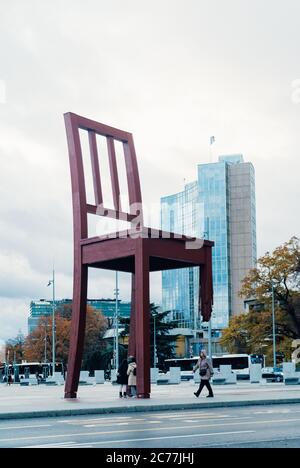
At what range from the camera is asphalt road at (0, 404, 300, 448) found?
833 centimetres

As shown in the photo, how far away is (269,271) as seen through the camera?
5181 centimetres

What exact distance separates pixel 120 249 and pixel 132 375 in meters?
3.21

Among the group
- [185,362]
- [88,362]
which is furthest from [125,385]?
[88,362]

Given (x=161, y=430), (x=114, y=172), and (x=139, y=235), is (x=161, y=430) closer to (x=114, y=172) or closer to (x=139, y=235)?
(x=139, y=235)

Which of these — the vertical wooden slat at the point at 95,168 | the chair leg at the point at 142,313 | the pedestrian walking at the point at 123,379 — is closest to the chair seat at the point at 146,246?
the chair leg at the point at 142,313

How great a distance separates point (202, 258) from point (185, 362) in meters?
48.8

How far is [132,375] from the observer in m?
17.5

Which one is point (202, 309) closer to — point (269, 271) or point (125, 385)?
point (125, 385)

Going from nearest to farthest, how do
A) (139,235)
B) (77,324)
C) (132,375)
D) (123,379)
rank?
(139,235) < (77,324) < (132,375) < (123,379)

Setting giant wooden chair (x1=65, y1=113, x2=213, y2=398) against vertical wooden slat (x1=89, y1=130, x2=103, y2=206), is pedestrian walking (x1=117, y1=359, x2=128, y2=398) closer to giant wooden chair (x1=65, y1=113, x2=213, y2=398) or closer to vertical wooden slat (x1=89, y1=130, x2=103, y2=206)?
giant wooden chair (x1=65, y1=113, x2=213, y2=398)

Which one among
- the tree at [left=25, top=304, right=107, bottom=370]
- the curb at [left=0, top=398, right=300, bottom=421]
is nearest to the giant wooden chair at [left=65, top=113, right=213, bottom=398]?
the curb at [left=0, top=398, right=300, bottom=421]

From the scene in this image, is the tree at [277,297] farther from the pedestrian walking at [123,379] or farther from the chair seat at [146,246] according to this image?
the chair seat at [146,246]

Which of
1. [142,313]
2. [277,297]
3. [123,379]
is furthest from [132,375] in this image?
[277,297]

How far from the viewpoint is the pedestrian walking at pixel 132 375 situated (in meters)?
17.3
